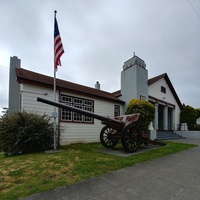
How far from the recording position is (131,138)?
773 cm

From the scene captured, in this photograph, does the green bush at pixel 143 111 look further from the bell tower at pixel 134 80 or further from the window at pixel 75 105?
the window at pixel 75 105

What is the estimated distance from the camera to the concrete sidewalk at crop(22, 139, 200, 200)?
10.6ft

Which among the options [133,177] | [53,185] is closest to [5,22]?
[53,185]

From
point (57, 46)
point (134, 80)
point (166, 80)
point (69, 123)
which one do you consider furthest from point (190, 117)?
point (57, 46)

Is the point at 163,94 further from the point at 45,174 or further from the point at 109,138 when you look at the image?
the point at 45,174

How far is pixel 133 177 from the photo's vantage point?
14.3 feet

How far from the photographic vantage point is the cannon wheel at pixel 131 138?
7391 millimetres

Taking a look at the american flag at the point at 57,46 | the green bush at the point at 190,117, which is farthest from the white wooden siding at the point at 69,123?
the green bush at the point at 190,117

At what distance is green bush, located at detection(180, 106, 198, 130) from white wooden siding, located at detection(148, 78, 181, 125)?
2.99 feet

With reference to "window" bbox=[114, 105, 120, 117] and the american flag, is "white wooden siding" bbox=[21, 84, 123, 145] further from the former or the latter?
the american flag

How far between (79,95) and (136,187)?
8375 mm

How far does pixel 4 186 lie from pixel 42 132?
14.2 feet

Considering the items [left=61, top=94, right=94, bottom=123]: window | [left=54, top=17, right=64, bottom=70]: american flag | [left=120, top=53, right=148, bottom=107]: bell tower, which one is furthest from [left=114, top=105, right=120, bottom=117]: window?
[left=54, top=17, right=64, bottom=70]: american flag

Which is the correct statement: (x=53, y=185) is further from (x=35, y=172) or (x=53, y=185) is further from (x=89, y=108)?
(x=89, y=108)
